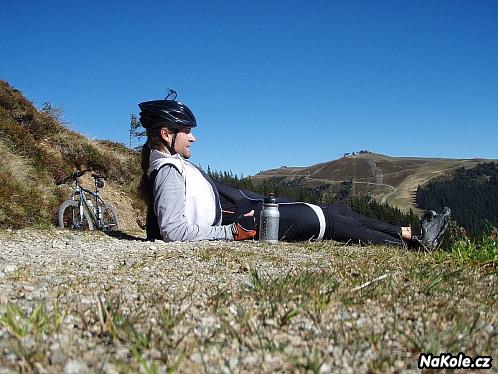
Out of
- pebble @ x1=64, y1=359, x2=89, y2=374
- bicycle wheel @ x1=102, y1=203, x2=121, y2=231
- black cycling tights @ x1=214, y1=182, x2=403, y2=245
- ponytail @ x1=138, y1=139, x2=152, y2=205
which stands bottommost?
bicycle wheel @ x1=102, y1=203, x2=121, y2=231

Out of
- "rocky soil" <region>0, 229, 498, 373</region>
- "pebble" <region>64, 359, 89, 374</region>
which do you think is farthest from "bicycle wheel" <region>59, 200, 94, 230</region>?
"pebble" <region>64, 359, 89, 374</region>

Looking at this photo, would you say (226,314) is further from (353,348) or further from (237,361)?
(353,348)

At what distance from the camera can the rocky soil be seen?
2.03 meters

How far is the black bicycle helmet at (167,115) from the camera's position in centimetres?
748

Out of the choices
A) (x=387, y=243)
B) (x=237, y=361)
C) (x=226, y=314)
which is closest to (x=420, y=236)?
(x=387, y=243)

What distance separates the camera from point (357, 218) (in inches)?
A: 315

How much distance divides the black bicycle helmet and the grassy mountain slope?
603 centimetres

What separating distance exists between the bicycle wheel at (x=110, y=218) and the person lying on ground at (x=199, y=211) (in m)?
8.43

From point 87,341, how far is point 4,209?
34.0 feet

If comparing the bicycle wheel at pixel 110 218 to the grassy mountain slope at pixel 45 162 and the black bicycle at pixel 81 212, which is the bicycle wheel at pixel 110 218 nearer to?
the black bicycle at pixel 81 212

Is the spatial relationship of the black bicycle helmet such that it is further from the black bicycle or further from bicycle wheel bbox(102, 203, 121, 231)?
bicycle wheel bbox(102, 203, 121, 231)

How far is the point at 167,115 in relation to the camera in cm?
747

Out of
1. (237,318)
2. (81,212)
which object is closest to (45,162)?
(81,212)

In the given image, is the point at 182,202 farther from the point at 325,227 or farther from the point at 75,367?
the point at 75,367
